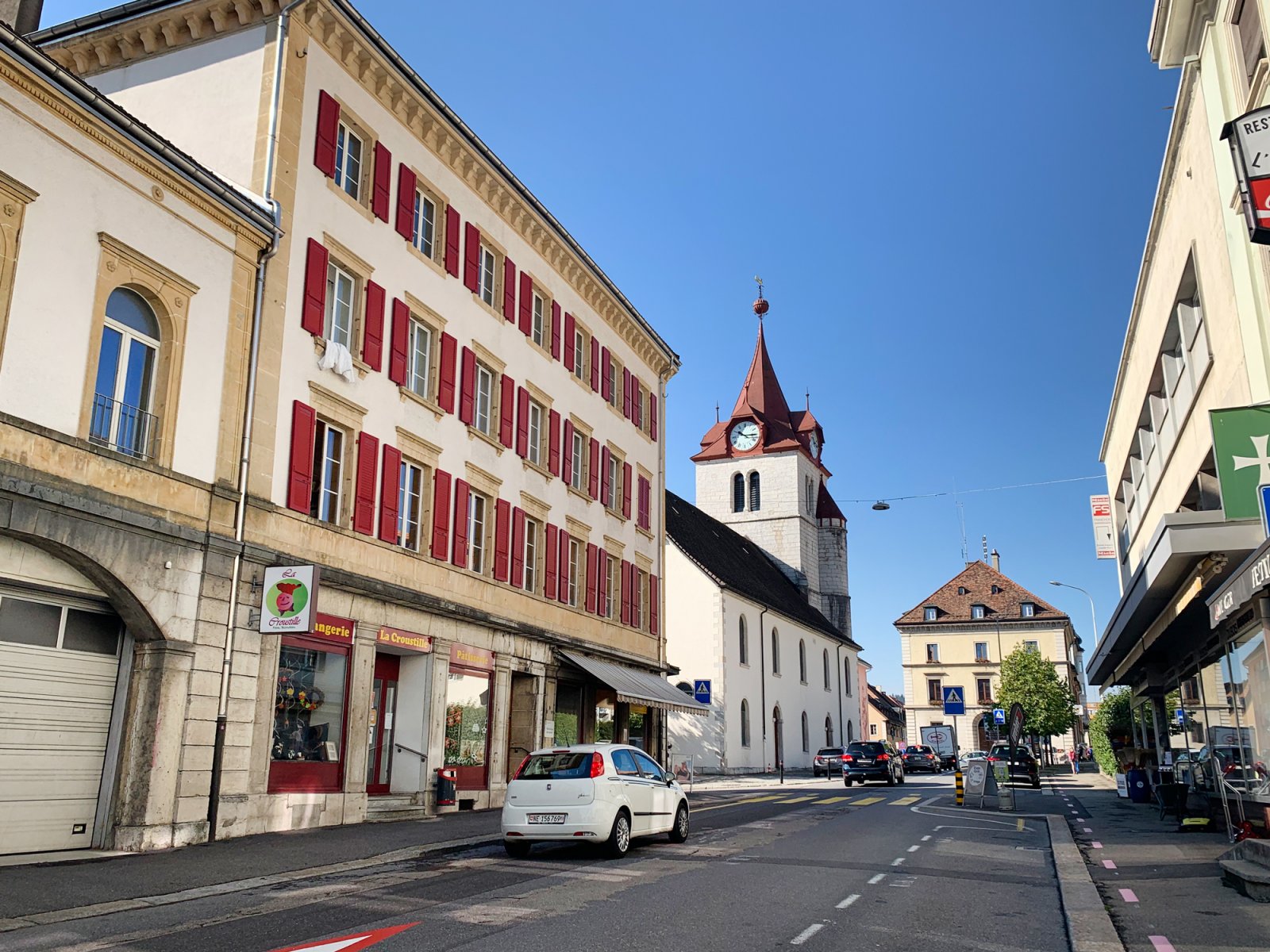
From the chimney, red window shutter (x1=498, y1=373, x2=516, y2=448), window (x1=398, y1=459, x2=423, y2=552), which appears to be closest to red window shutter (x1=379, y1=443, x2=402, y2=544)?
window (x1=398, y1=459, x2=423, y2=552)

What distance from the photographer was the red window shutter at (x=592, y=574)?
94.9 ft

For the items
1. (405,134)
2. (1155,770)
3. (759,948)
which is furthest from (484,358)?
(1155,770)

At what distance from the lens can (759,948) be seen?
8.04 m

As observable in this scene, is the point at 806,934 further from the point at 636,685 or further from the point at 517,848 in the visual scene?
the point at 636,685

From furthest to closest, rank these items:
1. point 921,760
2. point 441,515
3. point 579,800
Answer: point 921,760
point 441,515
point 579,800

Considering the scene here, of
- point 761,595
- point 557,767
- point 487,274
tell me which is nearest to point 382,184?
point 487,274

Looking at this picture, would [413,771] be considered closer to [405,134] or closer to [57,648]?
Result: [57,648]

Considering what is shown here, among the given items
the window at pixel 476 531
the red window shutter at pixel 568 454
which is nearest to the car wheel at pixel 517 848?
the window at pixel 476 531

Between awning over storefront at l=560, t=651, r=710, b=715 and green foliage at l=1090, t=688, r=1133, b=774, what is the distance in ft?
77.0

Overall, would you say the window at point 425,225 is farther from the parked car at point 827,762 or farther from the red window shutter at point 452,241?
the parked car at point 827,762

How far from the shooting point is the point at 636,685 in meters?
28.1

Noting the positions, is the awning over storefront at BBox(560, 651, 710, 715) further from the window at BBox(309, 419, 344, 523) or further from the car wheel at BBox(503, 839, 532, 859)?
the car wheel at BBox(503, 839, 532, 859)

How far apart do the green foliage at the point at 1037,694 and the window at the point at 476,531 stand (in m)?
47.8

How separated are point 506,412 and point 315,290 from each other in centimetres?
713
